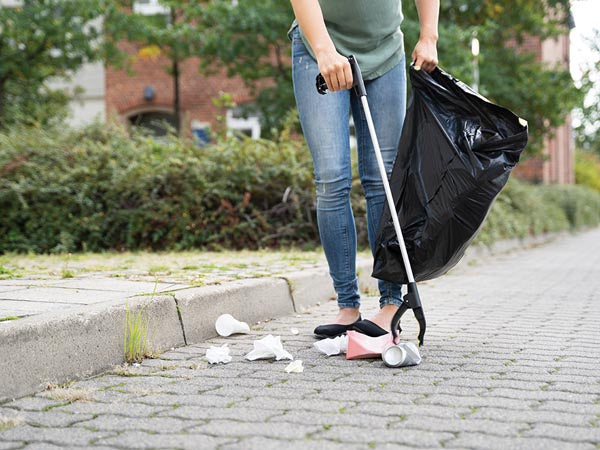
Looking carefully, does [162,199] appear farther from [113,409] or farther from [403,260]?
[113,409]

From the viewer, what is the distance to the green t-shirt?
367 cm

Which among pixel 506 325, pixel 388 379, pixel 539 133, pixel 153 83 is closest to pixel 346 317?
pixel 388 379

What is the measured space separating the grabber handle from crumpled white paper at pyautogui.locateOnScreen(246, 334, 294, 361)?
1.09 metres

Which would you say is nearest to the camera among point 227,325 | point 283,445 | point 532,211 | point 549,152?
point 283,445

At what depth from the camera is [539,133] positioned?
16.2m

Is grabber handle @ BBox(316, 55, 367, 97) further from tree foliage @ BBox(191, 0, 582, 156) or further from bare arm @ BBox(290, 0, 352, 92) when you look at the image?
tree foliage @ BBox(191, 0, 582, 156)

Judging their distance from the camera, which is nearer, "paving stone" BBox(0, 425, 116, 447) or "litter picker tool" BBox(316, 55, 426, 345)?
"paving stone" BBox(0, 425, 116, 447)

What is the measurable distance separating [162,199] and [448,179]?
17.9ft

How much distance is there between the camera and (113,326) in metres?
3.28

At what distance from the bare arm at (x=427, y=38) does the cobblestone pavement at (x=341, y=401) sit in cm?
125

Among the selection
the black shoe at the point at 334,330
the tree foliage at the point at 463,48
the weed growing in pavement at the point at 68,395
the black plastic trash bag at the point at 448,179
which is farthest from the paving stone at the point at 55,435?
the tree foliage at the point at 463,48

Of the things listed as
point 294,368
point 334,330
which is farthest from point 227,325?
point 294,368

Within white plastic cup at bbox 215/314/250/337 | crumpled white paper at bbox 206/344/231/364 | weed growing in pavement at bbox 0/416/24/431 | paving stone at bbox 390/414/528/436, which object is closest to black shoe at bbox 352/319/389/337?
crumpled white paper at bbox 206/344/231/364

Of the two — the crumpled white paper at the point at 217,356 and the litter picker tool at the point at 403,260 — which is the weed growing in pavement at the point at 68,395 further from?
the litter picker tool at the point at 403,260
